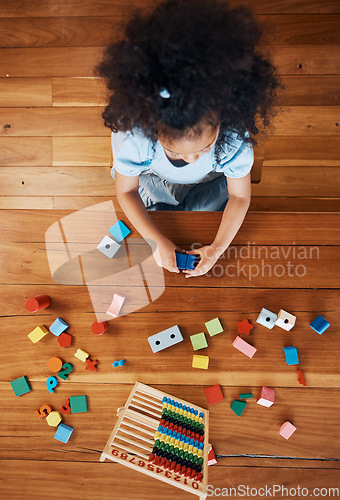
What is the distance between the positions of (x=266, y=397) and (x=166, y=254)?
0.41 m

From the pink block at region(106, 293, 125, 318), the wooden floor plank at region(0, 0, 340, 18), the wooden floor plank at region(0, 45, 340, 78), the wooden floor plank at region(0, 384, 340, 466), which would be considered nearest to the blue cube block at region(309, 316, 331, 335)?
the wooden floor plank at region(0, 384, 340, 466)

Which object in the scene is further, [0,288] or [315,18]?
[315,18]

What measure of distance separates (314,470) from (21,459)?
0.70m

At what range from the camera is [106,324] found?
2.95 feet

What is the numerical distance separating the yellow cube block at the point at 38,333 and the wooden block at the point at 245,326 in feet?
1.54

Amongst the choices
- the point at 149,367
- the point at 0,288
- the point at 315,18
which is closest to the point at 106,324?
the point at 149,367

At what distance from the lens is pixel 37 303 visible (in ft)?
2.88

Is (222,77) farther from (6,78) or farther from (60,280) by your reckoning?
(6,78)

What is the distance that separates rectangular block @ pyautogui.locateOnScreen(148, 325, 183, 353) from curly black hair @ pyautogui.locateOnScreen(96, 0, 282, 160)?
1.49 feet

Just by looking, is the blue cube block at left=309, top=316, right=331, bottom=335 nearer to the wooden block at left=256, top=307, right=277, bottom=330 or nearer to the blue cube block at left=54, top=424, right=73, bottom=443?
the wooden block at left=256, top=307, right=277, bottom=330

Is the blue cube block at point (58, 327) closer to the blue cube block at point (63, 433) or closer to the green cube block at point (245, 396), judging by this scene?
the blue cube block at point (63, 433)

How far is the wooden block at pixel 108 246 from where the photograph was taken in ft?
3.00

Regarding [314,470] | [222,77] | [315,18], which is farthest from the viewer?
[315,18]

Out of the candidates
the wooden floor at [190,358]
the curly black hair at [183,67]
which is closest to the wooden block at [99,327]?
the wooden floor at [190,358]
